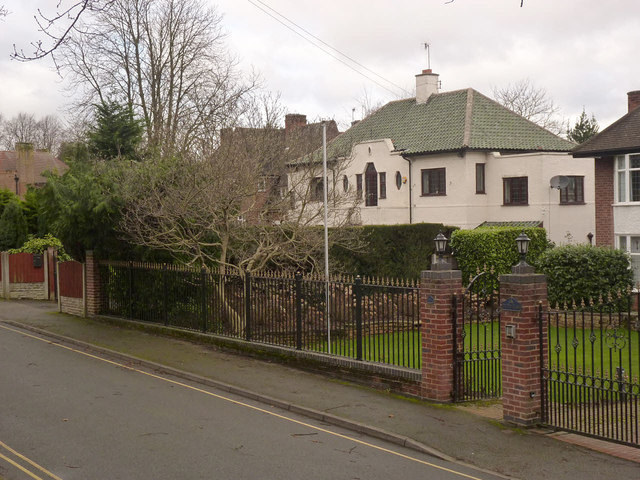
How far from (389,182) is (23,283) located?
698 inches

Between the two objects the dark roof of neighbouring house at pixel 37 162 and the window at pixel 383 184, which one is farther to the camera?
the dark roof of neighbouring house at pixel 37 162

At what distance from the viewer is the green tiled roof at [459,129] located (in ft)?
111

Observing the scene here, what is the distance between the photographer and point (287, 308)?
13.8 meters

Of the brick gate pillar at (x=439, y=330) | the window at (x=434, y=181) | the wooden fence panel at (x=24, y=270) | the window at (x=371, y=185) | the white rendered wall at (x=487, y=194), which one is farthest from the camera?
the window at (x=371, y=185)

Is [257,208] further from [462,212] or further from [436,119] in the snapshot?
[436,119]

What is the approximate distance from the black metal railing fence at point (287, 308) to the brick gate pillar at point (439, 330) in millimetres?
462

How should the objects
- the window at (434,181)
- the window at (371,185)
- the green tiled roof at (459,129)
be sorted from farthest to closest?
the window at (371,185) < the green tiled roof at (459,129) < the window at (434,181)

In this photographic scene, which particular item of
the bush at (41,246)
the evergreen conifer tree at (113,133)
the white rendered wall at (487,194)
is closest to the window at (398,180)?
the white rendered wall at (487,194)

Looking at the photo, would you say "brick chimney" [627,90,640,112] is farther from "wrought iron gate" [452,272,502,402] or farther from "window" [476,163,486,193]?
"wrought iron gate" [452,272,502,402]

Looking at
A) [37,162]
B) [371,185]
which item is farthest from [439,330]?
[37,162]

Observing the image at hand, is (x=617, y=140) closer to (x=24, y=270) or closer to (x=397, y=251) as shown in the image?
(x=397, y=251)

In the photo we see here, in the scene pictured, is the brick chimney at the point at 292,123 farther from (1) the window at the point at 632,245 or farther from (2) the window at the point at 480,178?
(1) the window at the point at 632,245

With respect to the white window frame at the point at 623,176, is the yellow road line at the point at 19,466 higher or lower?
lower

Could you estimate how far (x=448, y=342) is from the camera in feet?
34.6
